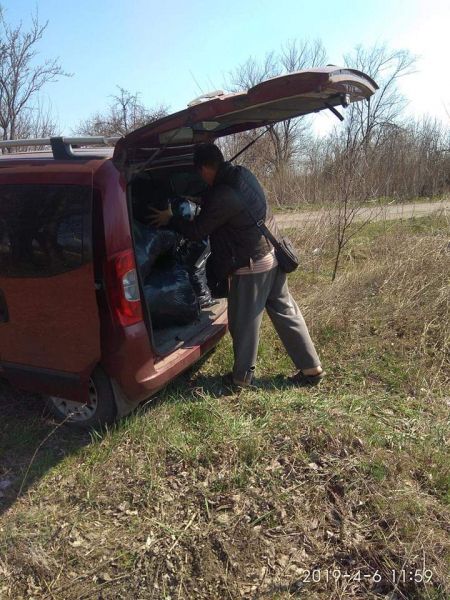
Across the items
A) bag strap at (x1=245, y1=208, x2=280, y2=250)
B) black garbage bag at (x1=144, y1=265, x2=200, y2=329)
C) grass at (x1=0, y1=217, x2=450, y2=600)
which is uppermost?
bag strap at (x1=245, y1=208, x2=280, y2=250)

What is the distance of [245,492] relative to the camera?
103 inches

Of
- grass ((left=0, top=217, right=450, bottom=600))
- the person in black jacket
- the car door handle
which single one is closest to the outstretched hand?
the person in black jacket

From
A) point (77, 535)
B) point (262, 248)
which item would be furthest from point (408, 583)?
point (262, 248)

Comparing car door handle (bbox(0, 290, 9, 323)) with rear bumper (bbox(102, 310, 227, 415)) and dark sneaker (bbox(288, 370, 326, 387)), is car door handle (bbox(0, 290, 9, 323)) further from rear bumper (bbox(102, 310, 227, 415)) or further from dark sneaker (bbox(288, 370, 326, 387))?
dark sneaker (bbox(288, 370, 326, 387))

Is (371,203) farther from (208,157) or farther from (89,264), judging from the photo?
(89,264)

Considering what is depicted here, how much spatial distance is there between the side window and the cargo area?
1.97 ft

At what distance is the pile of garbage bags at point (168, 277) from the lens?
3549mm

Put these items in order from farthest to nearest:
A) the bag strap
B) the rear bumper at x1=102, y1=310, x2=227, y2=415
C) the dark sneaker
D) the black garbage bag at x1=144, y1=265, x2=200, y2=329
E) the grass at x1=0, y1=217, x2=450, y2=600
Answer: the dark sneaker < the black garbage bag at x1=144, y1=265, x2=200, y2=329 < the bag strap < the rear bumper at x1=102, y1=310, x2=227, y2=415 < the grass at x1=0, y1=217, x2=450, y2=600

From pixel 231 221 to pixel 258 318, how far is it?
756 millimetres

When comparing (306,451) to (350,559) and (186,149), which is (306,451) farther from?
(186,149)

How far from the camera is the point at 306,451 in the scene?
114 inches

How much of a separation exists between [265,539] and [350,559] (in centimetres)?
41

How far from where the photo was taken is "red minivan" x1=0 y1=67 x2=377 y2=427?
2.71 meters

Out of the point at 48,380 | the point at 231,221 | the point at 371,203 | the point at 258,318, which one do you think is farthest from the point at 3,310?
the point at 371,203
